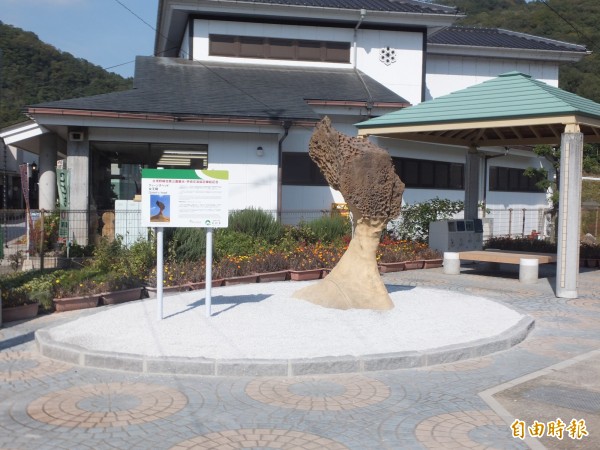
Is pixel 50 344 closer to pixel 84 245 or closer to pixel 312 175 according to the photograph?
pixel 84 245

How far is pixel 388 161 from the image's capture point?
32.6ft

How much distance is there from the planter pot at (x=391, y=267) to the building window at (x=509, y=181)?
43.0ft

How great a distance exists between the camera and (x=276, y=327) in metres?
8.51

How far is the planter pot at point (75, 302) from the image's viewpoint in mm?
10375

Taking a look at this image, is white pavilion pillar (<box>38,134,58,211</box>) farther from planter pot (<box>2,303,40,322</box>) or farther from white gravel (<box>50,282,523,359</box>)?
white gravel (<box>50,282,523,359</box>)

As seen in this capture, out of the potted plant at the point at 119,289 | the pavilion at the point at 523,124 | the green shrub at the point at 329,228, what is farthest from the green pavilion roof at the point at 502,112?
the potted plant at the point at 119,289

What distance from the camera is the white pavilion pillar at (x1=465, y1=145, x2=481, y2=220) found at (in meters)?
18.7

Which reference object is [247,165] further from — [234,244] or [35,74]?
[35,74]

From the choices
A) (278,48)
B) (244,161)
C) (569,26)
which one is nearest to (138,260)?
(244,161)

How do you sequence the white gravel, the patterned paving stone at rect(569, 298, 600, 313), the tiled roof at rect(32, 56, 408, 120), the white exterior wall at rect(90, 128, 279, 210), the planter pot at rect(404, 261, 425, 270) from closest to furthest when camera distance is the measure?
the white gravel, the patterned paving stone at rect(569, 298, 600, 313), the planter pot at rect(404, 261, 425, 270), the tiled roof at rect(32, 56, 408, 120), the white exterior wall at rect(90, 128, 279, 210)

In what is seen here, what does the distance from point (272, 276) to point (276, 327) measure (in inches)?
195

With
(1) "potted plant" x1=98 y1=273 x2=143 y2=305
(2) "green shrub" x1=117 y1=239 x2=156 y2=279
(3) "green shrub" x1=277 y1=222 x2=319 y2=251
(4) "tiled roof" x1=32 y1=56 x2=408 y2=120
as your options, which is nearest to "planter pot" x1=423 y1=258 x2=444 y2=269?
(3) "green shrub" x1=277 y1=222 x2=319 y2=251

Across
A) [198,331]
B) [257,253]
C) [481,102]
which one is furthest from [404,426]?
[481,102]

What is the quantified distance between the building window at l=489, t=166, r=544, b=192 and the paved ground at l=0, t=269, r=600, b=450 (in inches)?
810
